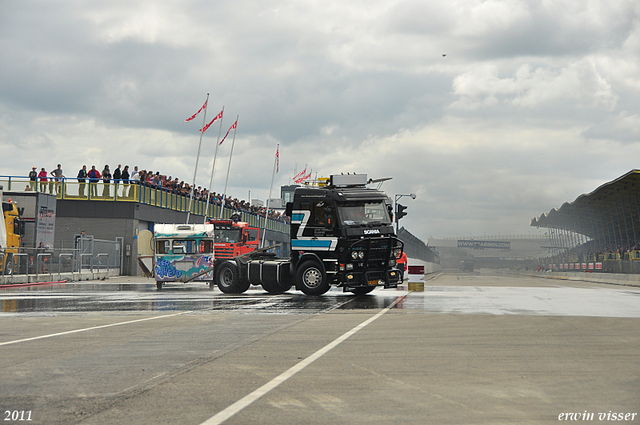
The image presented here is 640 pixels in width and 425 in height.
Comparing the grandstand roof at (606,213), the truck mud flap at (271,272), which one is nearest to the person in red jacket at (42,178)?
the truck mud flap at (271,272)

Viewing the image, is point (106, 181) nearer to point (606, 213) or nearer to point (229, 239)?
point (229, 239)

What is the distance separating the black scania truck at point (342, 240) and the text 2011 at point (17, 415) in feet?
49.5

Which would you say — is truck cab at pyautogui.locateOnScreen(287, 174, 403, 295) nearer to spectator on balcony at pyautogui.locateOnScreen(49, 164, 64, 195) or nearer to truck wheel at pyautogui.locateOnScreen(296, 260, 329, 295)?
truck wheel at pyautogui.locateOnScreen(296, 260, 329, 295)

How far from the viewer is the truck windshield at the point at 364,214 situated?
20.8 metres

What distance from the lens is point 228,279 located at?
23.6m

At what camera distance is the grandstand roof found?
66094 mm

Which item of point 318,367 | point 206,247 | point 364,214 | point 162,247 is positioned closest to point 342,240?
point 364,214

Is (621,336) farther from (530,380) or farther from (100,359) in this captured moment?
(100,359)

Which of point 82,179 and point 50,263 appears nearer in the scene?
point 50,263

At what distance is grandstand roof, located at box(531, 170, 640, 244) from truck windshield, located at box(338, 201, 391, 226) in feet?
137

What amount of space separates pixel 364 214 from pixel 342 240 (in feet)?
3.63

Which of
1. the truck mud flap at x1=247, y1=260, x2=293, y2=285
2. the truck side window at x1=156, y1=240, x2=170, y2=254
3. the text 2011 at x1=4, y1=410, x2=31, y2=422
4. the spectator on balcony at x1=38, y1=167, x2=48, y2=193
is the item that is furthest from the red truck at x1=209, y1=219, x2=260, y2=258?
the text 2011 at x1=4, y1=410, x2=31, y2=422

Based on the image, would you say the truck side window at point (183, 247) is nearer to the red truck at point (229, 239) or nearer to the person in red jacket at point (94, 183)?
the red truck at point (229, 239)

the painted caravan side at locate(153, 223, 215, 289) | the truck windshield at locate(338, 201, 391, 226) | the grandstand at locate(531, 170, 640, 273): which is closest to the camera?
the truck windshield at locate(338, 201, 391, 226)
